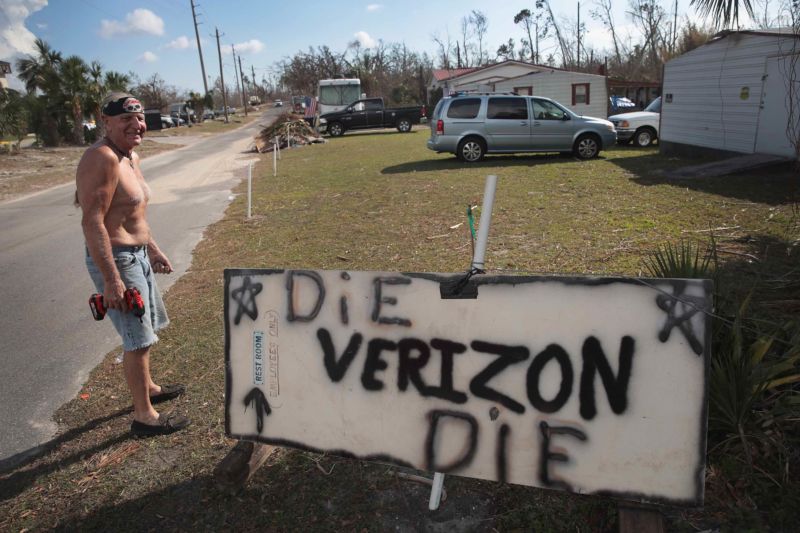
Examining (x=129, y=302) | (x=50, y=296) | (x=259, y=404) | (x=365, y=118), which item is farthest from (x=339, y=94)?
(x=259, y=404)

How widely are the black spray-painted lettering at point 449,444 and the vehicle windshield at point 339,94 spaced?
31813 mm

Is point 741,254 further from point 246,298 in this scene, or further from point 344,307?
point 246,298

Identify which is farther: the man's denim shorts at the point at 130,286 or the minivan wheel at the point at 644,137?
the minivan wheel at the point at 644,137

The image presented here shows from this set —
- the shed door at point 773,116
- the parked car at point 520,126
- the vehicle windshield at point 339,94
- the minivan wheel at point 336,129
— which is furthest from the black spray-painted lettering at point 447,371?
the vehicle windshield at point 339,94

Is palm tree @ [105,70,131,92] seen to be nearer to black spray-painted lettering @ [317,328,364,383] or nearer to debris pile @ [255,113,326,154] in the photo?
debris pile @ [255,113,326,154]

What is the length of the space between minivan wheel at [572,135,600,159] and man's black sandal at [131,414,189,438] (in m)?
13.1

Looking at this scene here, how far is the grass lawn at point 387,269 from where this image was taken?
7.77ft

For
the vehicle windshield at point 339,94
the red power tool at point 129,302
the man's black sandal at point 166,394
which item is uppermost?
the vehicle windshield at point 339,94

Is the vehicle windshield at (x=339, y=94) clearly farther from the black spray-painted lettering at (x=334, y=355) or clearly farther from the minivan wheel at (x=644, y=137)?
the black spray-painted lettering at (x=334, y=355)

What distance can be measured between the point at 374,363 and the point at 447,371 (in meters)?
0.31

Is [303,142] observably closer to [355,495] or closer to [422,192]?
[422,192]

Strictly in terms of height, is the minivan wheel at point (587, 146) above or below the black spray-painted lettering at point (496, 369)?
above

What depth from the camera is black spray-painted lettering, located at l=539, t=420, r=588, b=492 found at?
6.34 ft

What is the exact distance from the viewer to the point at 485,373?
2.01 meters
